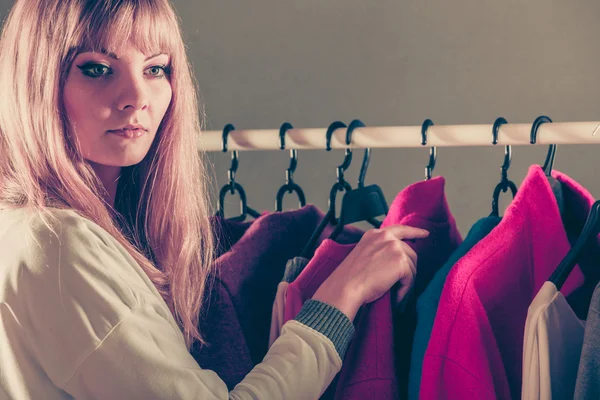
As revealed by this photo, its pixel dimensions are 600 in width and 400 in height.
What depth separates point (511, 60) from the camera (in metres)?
1.88

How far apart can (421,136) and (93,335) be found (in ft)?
1.72

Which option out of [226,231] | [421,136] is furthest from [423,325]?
[226,231]

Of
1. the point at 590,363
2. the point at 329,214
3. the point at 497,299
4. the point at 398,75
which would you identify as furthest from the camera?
the point at 398,75

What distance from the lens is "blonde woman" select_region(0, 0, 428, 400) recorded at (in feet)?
2.76

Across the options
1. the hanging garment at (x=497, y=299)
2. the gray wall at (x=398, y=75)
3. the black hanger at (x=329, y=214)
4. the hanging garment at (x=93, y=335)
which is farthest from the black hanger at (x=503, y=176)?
the gray wall at (x=398, y=75)

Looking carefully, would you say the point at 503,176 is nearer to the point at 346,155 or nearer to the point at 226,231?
the point at 346,155

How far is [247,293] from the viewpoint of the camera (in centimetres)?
109

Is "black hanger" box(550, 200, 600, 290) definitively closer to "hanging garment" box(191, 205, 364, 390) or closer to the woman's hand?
the woman's hand

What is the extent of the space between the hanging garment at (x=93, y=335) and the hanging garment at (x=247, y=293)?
13 cm

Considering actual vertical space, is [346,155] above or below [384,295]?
above

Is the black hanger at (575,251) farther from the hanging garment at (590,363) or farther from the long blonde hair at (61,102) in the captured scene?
the long blonde hair at (61,102)

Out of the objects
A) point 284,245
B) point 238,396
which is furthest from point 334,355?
point 284,245

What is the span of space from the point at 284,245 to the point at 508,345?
38 centimetres

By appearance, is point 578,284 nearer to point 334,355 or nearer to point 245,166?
point 334,355
